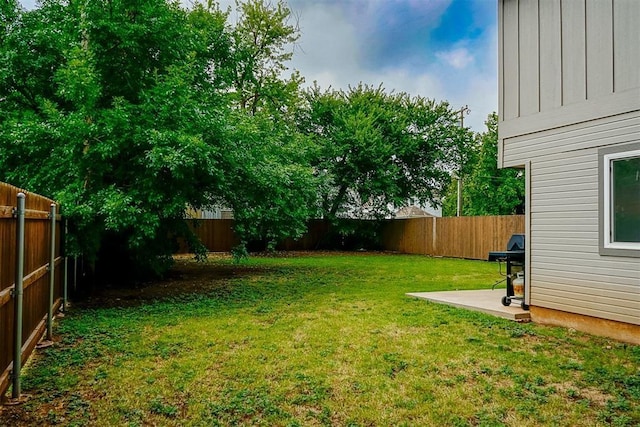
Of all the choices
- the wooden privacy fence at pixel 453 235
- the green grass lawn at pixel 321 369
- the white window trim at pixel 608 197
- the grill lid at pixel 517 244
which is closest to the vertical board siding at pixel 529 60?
the white window trim at pixel 608 197

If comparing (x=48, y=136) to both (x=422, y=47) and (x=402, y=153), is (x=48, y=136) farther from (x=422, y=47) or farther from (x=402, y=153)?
(x=402, y=153)

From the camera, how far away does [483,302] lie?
621 cm

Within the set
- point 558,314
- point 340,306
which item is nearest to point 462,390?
point 558,314

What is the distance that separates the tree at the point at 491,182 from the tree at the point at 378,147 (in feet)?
5.94

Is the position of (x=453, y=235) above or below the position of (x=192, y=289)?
above

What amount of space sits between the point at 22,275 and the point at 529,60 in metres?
5.34

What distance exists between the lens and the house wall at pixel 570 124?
14.5 ft

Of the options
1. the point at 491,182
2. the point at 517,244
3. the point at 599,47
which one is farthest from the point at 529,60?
the point at 491,182

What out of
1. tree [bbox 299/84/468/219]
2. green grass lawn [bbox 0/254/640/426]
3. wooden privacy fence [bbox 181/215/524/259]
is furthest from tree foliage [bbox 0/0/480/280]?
tree [bbox 299/84/468/219]

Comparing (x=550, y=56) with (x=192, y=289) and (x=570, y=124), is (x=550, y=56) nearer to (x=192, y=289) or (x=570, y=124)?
(x=570, y=124)

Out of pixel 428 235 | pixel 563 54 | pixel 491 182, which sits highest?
pixel 491 182

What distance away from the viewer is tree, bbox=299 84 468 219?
17.0 meters

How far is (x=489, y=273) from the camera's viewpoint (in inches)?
412

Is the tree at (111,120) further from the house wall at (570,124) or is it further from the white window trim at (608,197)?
the white window trim at (608,197)
